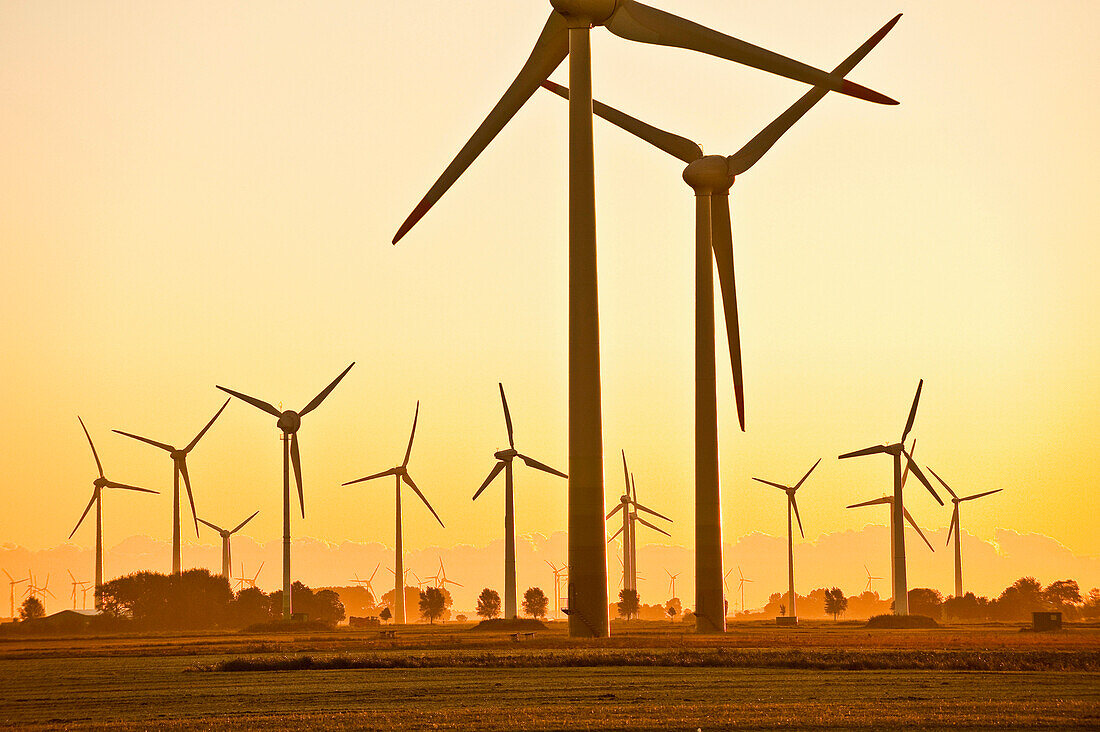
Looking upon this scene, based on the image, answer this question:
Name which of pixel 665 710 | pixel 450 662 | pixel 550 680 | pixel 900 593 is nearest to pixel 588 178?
pixel 450 662

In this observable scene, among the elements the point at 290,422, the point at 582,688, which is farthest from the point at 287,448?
the point at 582,688

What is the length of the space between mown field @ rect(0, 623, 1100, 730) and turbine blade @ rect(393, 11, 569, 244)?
2472cm

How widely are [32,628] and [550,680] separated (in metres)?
153

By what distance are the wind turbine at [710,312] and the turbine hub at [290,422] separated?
7015 centimetres

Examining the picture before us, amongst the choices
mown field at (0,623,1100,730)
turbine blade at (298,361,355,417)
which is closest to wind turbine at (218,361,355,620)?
turbine blade at (298,361,355,417)

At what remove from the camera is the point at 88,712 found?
149 feet

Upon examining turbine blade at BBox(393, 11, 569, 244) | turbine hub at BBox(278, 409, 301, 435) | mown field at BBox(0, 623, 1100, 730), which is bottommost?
mown field at BBox(0, 623, 1100, 730)

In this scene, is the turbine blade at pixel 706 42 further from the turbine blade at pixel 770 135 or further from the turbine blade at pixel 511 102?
the turbine blade at pixel 770 135

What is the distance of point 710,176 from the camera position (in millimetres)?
106938

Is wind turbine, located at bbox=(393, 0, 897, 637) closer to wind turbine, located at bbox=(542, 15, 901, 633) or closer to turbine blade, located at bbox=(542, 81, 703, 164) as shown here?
wind turbine, located at bbox=(542, 15, 901, 633)

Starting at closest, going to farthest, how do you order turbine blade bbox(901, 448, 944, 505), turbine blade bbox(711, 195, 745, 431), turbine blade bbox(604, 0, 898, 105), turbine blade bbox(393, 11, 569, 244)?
turbine blade bbox(604, 0, 898, 105) < turbine blade bbox(393, 11, 569, 244) < turbine blade bbox(711, 195, 745, 431) < turbine blade bbox(901, 448, 944, 505)

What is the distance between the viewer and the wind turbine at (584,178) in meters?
75.0

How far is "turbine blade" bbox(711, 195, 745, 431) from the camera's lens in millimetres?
99812

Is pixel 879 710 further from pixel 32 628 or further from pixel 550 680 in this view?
pixel 32 628
